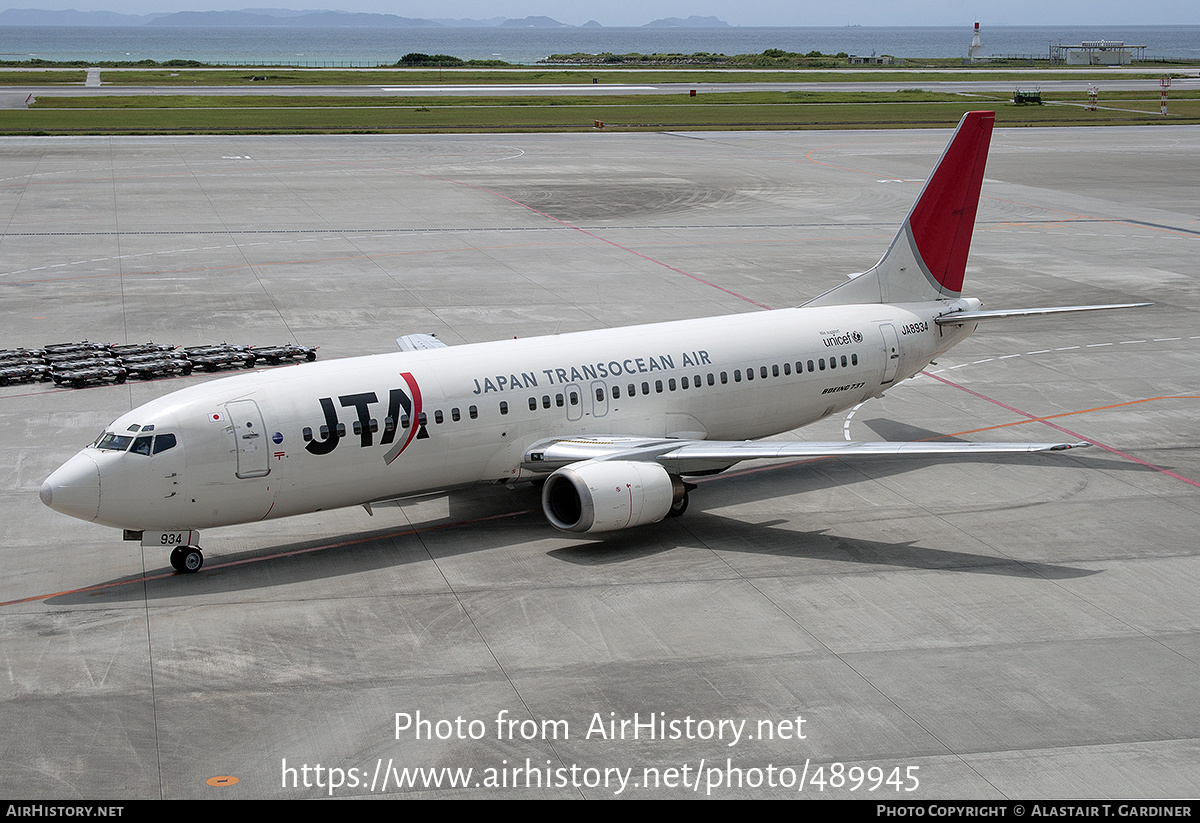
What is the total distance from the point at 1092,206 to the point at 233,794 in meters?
71.5

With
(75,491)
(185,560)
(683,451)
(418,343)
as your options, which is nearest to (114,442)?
(75,491)

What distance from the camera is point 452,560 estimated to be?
2580 cm

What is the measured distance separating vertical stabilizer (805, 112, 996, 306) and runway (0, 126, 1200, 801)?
164 inches

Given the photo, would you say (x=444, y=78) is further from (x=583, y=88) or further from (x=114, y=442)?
(x=114, y=442)

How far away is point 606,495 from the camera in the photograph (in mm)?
25844

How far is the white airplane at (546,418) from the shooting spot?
2430 cm

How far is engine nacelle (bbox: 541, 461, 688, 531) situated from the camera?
25.8 m

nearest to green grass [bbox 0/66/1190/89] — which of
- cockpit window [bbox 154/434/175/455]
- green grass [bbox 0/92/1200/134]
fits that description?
green grass [bbox 0/92/1200/134]

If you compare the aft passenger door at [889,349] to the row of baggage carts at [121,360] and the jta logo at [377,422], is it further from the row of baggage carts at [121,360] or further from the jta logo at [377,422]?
the row of baggage carts at [121,360]

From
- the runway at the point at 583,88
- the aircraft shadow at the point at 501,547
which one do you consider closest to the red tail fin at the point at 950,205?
the aircraft shadow at the point at 501,547

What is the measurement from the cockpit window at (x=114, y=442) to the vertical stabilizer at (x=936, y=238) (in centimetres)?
1891

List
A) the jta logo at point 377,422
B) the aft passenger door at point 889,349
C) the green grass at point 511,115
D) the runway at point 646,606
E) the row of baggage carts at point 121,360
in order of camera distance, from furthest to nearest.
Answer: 1. the green grass at point 511,115
2. the row of baggage carts at point 121,360
3. the aft passenger door at point 889,349
4. the jta logo at point 377,422
5. the runway at point 646,606

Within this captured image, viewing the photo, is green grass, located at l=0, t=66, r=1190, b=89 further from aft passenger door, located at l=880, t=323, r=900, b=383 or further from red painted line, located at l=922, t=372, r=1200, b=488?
aft passenger door, located at l=880, t=323, r=900, b=383

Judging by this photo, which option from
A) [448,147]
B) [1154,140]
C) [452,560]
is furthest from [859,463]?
[1154,140]
